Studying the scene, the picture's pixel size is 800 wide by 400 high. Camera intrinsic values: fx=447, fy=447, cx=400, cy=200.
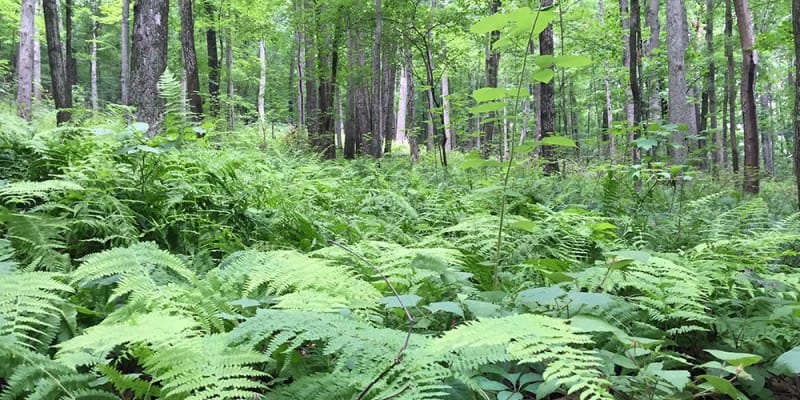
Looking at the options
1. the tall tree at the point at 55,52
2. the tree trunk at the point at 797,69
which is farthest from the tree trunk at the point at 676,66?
the tall tree at the point at 55,52

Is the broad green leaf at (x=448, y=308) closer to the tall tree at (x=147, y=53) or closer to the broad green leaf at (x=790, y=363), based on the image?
the broad green leaf at (x=790, y=363)

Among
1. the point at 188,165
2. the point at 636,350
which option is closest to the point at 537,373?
the point at 636,350

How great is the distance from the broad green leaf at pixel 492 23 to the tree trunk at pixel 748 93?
347 inches

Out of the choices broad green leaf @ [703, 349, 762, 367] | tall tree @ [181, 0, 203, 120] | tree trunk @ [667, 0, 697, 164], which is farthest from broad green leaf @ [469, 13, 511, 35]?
tall tree @ [181, 0, 203, 120]

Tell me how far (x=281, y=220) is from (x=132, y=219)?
863 millimetres

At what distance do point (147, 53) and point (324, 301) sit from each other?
20.2 ft

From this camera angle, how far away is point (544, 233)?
9.47ft

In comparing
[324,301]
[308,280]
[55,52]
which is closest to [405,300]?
[324,301]

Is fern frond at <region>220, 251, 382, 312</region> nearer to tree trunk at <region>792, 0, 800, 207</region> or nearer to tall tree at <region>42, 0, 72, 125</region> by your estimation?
tree trunk at <region>792, 0, 800, 207</region>

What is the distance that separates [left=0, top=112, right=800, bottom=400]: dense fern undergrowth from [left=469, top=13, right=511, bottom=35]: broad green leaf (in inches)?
24.9

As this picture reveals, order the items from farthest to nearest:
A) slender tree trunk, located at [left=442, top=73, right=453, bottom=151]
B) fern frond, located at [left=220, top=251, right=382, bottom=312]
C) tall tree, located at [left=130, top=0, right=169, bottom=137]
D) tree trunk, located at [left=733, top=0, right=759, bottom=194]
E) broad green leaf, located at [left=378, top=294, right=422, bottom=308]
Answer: tree trunk, located at [left=733, top=0, right=759, bottom=194]
slender tree trunk, located at [left=442, top=73, right=453, bottom=151]
tall tree, located at [left=130, top=0, right=169, bottom=137]
fern frond, located at [left=220, top=251, right=382, bottom=312]
broad green leaf, located at [left=378, top=294, right=422, bottom=308]

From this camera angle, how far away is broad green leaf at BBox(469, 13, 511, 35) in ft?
6.30

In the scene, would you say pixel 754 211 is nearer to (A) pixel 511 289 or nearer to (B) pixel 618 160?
(A) pixel 511 289

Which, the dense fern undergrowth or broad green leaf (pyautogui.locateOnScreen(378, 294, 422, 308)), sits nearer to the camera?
the dense fern undergrowth
